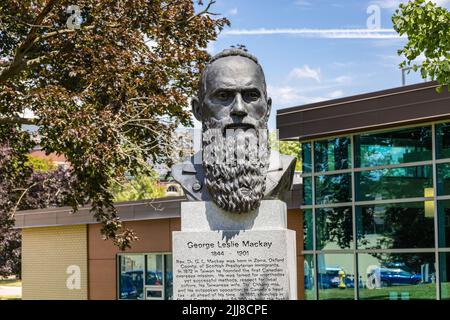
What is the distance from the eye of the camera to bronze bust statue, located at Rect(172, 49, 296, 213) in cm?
961

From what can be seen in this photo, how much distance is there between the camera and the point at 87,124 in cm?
1758

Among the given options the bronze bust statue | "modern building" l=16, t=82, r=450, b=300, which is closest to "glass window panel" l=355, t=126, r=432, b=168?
"modern building" l=16, t=82, r=450, b=300

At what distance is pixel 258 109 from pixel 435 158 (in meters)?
9.42

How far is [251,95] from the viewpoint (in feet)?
32.1

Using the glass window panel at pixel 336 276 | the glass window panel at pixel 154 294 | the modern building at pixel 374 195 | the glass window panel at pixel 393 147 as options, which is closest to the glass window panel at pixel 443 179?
the modern building at pixel 374 195

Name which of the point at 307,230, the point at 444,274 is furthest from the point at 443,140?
the point at 307,230

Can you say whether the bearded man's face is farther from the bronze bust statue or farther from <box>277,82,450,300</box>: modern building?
Result: <box>277,82,450,300</box>: modern building

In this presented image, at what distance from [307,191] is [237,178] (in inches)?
466

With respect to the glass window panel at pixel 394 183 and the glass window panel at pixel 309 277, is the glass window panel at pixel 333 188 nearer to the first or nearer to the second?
the glass window panel at pixel 394 183

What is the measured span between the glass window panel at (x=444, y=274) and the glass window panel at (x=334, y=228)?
2.59m

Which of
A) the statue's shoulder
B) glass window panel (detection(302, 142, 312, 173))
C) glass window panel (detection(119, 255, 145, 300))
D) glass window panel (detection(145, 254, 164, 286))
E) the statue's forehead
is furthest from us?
glass window panel (detection(119, 255, 145, 300))

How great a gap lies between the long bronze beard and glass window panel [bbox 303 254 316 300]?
38.4 feet

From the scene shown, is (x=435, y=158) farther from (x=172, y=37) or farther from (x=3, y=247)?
(x=3, y=247)
